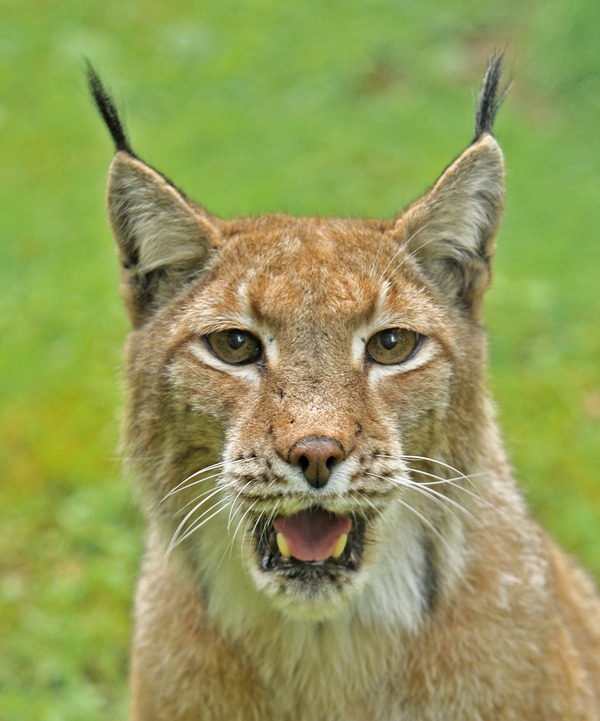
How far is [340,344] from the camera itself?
3.88 metres

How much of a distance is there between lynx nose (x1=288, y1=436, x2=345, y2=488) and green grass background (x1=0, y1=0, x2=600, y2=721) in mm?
1622

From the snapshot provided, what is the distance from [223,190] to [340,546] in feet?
28.6

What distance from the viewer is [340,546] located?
3.85m

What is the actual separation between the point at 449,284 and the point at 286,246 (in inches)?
26.5

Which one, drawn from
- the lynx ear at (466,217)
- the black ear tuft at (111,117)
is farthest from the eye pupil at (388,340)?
the black ear tuft at (111,117)

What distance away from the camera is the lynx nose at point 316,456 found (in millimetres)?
3488

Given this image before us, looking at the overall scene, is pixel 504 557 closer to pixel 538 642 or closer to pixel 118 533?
pixel 538 642

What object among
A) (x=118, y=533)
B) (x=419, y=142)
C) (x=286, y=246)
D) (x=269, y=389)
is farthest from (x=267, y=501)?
(x=419, y=142)

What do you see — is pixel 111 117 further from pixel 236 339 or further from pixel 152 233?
pixel 236 339

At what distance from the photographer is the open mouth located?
379 centimetres

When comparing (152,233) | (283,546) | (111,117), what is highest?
(111,117)

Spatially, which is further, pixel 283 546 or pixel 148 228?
pixel 148 228

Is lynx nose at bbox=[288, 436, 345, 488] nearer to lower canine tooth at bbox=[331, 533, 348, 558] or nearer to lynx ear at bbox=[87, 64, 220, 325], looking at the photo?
lower canine tooth at bbox=[331, 533, 348, 558]

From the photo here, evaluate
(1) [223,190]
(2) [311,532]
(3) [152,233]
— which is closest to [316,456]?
(2) [311,532]
